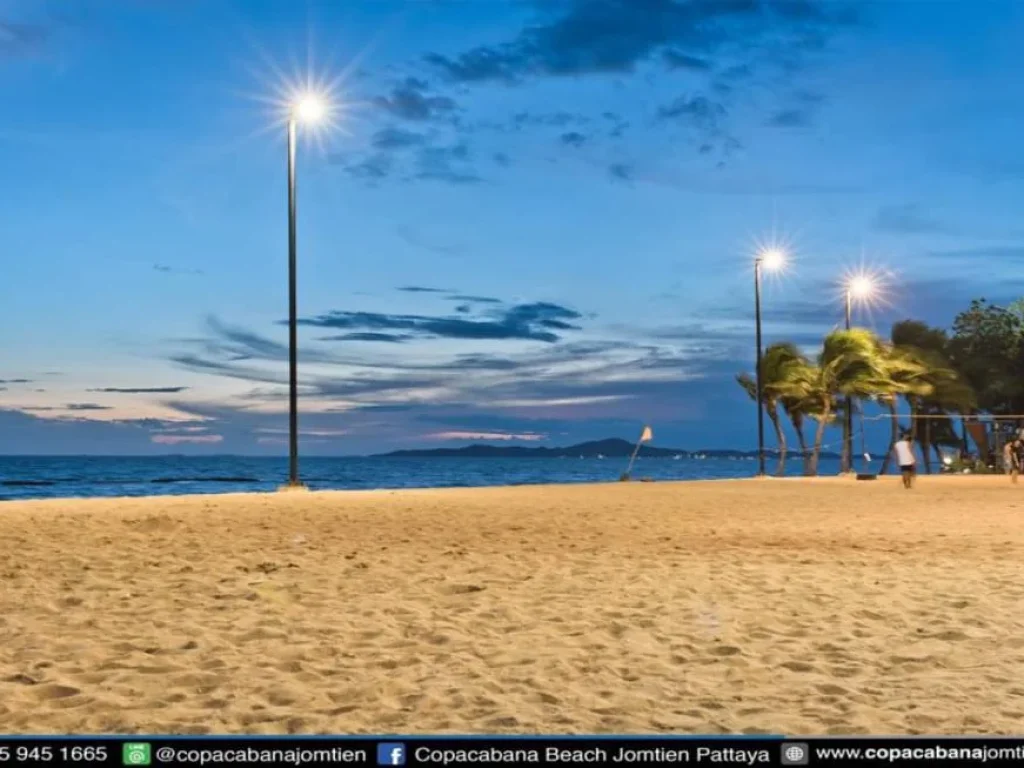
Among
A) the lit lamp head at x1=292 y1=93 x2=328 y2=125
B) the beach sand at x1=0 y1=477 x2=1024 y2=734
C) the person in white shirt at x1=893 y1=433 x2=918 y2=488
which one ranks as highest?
the lit lamp head at x1=292 y1=93 x2=328 y2=125

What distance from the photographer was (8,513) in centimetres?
1711

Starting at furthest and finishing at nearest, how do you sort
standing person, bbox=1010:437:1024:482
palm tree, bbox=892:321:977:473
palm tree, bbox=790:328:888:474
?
1. palm tree, bbox=892:321:977:473
2. palm tree, bbox=790:328:888:474
3. standing person, bbox=1010:437:1024:482

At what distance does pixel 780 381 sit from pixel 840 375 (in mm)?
2394

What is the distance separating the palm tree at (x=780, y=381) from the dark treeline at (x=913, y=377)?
42 mm

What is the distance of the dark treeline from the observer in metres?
44.0

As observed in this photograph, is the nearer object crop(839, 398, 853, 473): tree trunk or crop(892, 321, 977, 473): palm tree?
crop(839, 398, 853, 473): tree trunk
